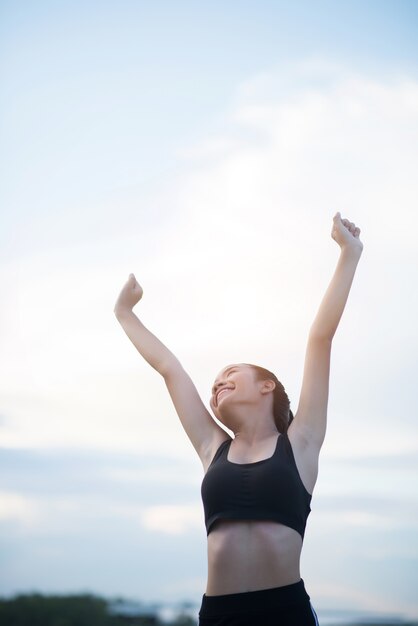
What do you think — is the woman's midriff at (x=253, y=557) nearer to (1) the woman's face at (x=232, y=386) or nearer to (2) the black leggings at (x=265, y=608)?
(2) the black leggings at (x=265, y=608)

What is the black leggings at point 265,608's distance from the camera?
2.54 meters

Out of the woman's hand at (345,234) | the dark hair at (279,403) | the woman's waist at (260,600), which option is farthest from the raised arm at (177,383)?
the woman's hand at (345,234)

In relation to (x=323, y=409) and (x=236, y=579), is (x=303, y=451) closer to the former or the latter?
(x=323, y=409)

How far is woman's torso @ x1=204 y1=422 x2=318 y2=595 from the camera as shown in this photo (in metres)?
2.61

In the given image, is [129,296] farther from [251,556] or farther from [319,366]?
[251,556]

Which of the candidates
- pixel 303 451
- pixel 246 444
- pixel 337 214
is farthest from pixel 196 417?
pixel 337 214

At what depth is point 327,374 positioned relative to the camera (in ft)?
9.75

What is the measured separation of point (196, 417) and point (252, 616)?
932 millimetres

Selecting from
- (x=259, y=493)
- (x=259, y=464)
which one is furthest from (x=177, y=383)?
(x=259, y=493)

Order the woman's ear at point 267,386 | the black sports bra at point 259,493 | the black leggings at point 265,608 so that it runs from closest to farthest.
A: 1. the black leggings at point 265,608
2. the black sports bra at point 259,493
3. the woman's ear at point 267,386

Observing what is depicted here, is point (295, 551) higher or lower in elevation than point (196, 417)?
lower

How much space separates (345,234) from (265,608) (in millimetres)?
1571

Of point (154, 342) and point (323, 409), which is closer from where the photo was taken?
point (323, 409)

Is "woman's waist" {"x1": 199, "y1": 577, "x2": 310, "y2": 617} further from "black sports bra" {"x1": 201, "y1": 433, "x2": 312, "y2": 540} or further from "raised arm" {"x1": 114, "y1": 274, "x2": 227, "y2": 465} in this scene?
"raised arm" {"x1": 114, "y1": 274, "x2": 227, "y2": 465}
